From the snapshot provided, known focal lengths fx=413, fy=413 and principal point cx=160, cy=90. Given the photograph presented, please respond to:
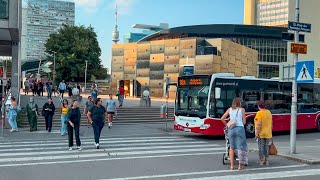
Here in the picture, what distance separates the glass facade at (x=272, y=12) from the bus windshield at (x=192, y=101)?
435 ft

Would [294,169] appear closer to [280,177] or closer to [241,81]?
[280,177]

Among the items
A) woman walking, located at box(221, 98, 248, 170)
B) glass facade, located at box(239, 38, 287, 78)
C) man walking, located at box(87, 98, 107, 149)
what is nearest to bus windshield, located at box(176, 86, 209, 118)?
man walking, located at box(87, 98, 107, 149)

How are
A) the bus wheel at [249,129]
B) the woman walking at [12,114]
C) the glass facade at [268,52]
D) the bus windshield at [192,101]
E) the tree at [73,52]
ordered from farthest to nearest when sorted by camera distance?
the glass facade at [268,52]
the tree at [73,52]
the woman walking at [12,114]
the bus wheel at [249,129]
the bus windshield at [192,101]

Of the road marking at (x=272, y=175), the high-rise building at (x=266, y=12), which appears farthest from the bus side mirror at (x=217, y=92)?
the high-rise building at (x=266, y=12)

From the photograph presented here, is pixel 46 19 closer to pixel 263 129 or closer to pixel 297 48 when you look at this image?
pixel 297 48

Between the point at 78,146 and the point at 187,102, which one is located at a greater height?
the point at 187,102

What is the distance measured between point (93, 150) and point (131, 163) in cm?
291

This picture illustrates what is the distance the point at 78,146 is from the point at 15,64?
19629mm

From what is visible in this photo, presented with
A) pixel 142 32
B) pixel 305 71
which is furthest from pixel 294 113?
pixel 142 32

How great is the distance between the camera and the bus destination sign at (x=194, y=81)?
58.9 feet

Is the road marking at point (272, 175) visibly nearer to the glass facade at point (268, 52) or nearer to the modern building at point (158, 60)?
the modern building at point (158, 60)

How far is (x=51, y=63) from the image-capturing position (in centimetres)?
7362

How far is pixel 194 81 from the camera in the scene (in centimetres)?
1844

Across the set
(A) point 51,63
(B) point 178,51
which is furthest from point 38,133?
(A) point 51,63
